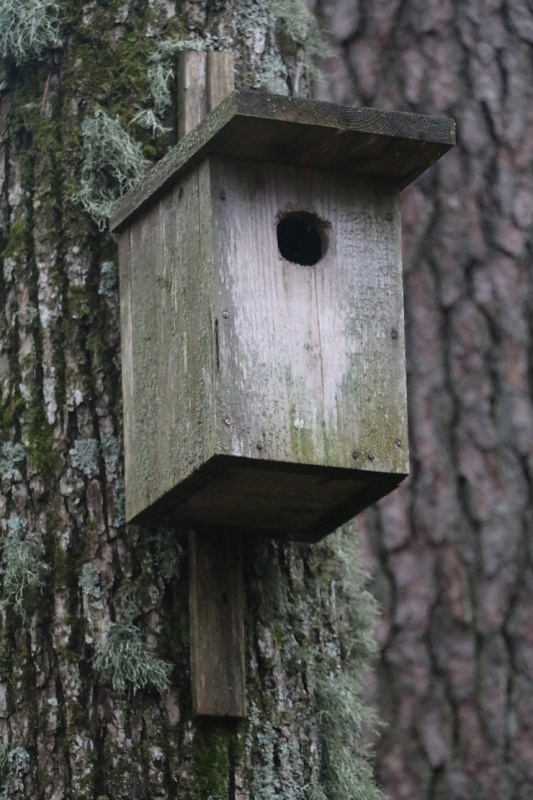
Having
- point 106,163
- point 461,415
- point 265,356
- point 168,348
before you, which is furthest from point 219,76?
point 461,415

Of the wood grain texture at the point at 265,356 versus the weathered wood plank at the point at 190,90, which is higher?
the weathered wood plank at the point at 190,90

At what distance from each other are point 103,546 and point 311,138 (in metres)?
0.80

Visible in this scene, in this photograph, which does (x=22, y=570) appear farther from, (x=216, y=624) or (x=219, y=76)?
(x=219, y=76)

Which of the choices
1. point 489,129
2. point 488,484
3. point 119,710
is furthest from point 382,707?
point 119,710

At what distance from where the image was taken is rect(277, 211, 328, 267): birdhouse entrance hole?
292 cm

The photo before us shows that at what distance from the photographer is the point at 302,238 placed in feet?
9.94

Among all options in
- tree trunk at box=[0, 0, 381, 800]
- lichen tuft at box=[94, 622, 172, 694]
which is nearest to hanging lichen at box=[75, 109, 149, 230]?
tree trunk at box=[0, 0, 381, 800]

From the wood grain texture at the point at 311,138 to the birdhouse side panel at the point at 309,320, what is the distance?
4 centimetres

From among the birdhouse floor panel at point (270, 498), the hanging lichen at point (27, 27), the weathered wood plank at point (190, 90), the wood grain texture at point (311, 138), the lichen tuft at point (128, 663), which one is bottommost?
the lichen tuft at point (128, 663)

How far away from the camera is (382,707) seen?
4953mm

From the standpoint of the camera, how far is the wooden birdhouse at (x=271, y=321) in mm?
2742

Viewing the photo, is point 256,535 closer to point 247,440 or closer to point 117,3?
point 247,440

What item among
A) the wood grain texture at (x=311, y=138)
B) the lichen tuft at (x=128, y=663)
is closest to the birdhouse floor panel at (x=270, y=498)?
the lichen tuft at (x=128, y=663)

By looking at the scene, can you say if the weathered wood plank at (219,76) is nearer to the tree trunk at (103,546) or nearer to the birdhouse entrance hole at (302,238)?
the tree trunk at (103,546)
